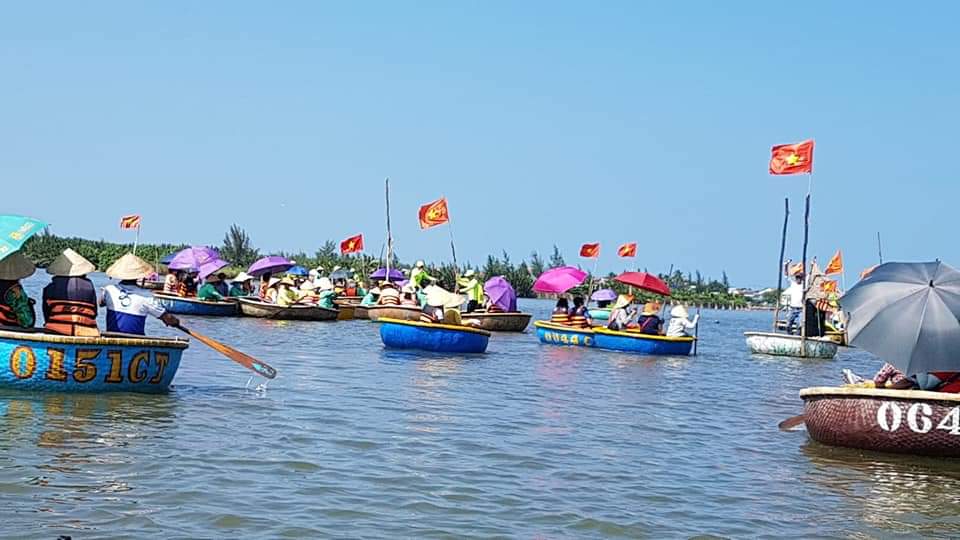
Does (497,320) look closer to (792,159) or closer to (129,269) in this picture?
(792,159)

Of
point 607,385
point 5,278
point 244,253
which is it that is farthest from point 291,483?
point 244,253

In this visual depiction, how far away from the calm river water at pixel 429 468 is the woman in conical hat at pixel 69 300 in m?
0.77

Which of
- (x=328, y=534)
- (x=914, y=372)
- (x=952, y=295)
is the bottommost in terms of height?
(x=328, y=534)

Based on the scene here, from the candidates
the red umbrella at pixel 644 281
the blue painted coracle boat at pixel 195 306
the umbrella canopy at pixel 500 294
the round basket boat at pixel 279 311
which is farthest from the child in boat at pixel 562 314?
the blue painted coracle boat at pixel 195 306

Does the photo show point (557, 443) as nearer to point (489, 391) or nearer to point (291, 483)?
point (291, 483)

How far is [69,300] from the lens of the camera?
40.9 feet

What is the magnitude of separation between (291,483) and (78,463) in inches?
66.1

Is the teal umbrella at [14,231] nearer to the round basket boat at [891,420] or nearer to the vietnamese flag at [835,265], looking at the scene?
the round basket boat at [891,420]

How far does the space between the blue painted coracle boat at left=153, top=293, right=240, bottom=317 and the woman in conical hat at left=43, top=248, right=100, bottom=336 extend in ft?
61.7

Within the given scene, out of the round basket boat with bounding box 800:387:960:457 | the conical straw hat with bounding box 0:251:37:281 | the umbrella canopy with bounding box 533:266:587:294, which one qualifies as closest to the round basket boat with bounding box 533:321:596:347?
the umbrella canopy with bounding box 533:266:587:294

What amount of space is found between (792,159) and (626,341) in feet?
21.0

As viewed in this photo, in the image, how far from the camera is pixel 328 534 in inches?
291

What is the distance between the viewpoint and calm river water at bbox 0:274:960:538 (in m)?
7.85

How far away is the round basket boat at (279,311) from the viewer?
3192 centimetres
